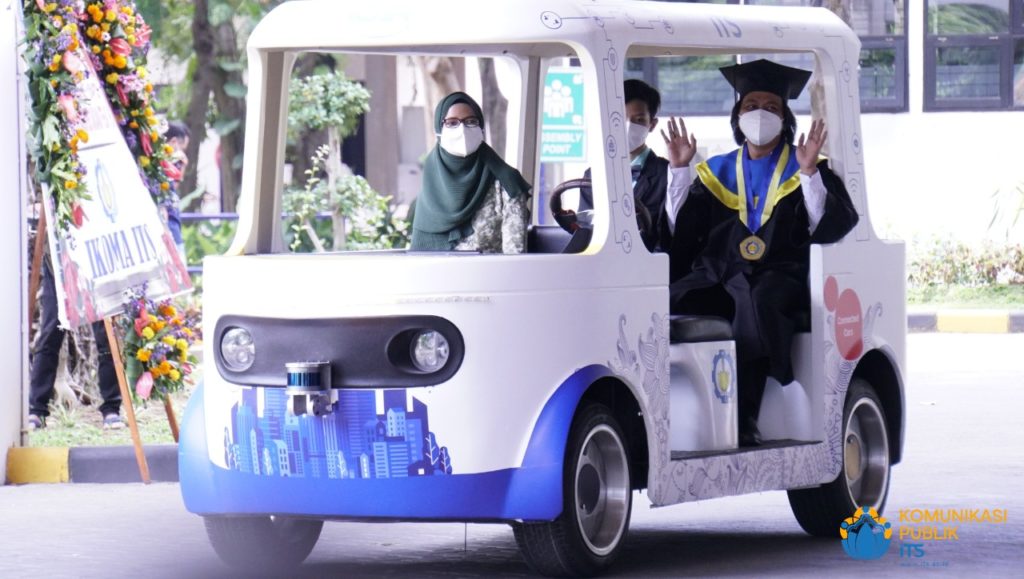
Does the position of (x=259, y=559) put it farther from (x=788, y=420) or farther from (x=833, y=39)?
(x=833, y=39)

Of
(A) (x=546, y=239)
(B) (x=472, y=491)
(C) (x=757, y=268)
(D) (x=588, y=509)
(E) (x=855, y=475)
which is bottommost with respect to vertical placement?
(E) (x=855, y=475)

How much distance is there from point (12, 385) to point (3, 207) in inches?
33.5

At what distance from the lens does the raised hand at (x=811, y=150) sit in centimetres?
850

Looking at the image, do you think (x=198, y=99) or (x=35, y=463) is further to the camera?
(x=198, y=99)

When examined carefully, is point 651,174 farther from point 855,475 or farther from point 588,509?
point 588,509

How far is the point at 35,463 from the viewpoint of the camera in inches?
434

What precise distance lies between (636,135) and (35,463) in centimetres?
362

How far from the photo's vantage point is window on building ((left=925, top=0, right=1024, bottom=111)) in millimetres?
25797

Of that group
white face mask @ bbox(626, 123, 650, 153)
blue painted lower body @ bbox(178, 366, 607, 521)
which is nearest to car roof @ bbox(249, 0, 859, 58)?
white face mask @ bbox(626, 123, 650, 153)

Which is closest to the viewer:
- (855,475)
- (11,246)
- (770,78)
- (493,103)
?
(770,78)

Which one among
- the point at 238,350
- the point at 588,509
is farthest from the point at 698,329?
the point at 238,350

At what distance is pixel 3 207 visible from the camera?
10984 mm

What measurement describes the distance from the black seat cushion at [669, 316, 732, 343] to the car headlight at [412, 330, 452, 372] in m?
1.17

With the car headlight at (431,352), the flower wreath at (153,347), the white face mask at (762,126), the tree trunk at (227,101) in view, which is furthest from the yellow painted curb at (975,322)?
the car headlight at (431,352)
